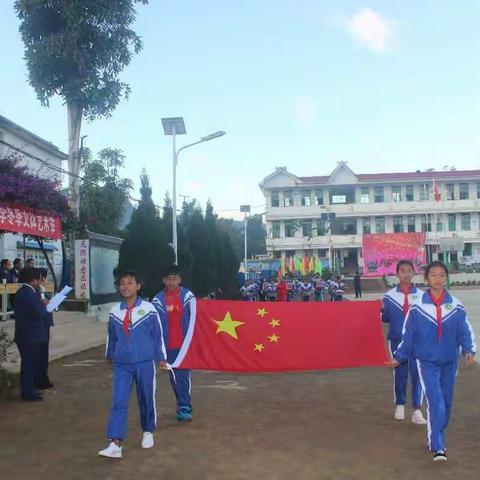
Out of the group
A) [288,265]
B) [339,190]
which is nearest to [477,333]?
[288,265]

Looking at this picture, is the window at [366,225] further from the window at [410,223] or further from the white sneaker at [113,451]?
the white sneaker at [113,451]

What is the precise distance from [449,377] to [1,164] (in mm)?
6343

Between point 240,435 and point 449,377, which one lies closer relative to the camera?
point 449,377

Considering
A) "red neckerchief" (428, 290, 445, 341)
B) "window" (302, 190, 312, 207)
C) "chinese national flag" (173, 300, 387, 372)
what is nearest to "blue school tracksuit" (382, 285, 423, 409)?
"chinese national flag" (173, 300, 387, 372)

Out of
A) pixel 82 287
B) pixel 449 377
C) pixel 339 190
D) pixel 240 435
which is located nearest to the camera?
pixel 449 377

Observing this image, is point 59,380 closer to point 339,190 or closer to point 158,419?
point 158,419

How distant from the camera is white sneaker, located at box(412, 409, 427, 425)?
609cm

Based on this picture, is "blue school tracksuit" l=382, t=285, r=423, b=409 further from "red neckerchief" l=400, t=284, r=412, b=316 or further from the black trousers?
the black trousers

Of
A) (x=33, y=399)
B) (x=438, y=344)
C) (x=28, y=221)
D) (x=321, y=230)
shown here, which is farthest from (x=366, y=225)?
(x=438, y=344)

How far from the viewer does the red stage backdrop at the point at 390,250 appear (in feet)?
143

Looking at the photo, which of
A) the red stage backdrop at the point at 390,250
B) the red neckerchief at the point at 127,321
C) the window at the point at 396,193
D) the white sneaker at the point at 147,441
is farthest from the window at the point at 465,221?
the red neckerchief at the point at 127,321

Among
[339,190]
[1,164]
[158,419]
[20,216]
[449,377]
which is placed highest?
[339,190]

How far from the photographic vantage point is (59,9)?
20.3 meters

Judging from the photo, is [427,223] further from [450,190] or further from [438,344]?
[438,344]
